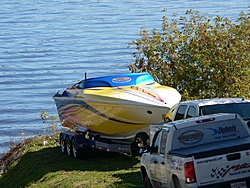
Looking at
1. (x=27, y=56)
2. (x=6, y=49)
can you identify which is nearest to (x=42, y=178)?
(x=27, y=56)

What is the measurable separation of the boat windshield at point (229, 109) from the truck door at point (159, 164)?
3.53 metres

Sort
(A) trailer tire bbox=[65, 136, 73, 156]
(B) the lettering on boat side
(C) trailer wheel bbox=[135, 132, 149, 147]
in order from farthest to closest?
(A) trailer tire bbox=[65, 136, 73, 156], (B) the lettering on boat side, (C) trailer wheel bbox=[135, 132, 149, 147]

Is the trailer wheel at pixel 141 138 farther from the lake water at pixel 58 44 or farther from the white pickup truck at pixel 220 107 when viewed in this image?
the lake water at pixel 58 44

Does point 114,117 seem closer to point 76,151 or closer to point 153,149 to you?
point 76,151

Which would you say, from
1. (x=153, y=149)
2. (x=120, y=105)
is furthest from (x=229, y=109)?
(x=153, y=149)

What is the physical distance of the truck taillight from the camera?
36.1 feet

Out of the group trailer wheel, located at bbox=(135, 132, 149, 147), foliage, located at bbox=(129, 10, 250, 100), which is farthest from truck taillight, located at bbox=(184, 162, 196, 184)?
foliage, located at bbox=(129, 10, 250, 100)

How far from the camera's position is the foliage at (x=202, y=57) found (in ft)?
81.4

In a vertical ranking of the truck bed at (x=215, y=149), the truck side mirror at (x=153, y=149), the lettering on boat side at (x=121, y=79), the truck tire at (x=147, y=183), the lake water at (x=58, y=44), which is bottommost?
the lake water at (x=58, y=44)

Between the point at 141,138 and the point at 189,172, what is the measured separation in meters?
7.51

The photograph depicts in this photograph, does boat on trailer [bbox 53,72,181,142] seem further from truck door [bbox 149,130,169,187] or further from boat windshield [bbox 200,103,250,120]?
truck door [bbox 149,130,169,187]

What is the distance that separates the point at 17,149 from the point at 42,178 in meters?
7.61

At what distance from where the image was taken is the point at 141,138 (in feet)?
60.6

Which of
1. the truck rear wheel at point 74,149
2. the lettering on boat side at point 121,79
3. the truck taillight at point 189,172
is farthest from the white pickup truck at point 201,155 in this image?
the truck rear wheel at point 74,149
